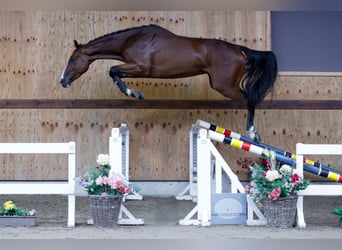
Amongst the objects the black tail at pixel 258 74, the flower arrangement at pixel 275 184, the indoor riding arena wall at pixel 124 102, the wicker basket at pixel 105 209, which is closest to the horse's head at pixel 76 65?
the indoor riding arena wall at pixel 124 102

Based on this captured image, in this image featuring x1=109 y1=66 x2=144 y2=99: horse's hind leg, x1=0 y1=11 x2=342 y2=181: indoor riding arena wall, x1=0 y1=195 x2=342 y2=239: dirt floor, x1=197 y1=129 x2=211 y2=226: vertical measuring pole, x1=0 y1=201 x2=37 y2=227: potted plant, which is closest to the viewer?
x1=0 y1=195 x2=342 y2=239: dirt floor

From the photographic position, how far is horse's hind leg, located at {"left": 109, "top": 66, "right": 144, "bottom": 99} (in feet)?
21.3

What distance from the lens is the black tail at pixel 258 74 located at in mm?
6672

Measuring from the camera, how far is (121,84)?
6508mm

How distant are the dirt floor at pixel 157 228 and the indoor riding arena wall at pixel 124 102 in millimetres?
687

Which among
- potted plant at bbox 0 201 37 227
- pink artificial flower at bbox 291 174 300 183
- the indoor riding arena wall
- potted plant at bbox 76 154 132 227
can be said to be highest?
the indoor riding arena wall

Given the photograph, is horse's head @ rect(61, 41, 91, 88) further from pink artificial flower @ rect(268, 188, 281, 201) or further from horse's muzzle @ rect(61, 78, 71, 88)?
pink artificial flower @ rect(268, 188, 281, 201)

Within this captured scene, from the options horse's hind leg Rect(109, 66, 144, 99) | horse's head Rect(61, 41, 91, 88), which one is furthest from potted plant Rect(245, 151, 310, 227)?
horse's head Rect(61, 41, 91, 88)

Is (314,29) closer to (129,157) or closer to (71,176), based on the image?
(129,157)

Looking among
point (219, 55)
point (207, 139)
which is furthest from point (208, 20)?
point (207, 139)

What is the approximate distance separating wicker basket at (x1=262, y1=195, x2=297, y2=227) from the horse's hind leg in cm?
191

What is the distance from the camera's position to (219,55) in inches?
266

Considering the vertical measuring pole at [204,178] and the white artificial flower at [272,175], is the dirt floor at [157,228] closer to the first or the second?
the vertical measuring pole at [204,178]

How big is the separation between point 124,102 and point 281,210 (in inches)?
109
